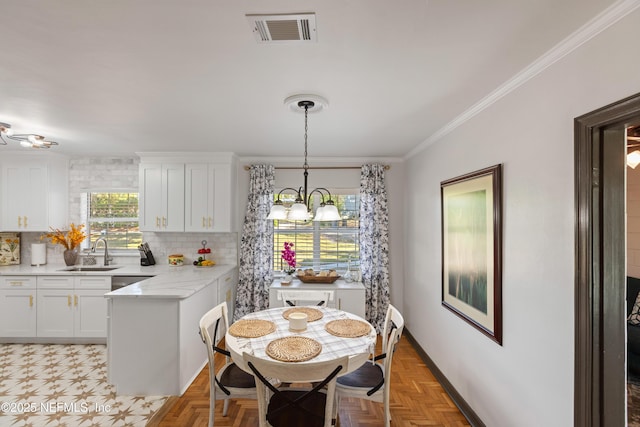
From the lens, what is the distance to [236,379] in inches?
83.5

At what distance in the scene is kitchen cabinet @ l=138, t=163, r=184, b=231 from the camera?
398cm

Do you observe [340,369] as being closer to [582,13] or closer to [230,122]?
[582,13]

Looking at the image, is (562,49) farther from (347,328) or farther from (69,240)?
(69,240)

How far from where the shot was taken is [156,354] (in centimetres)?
263

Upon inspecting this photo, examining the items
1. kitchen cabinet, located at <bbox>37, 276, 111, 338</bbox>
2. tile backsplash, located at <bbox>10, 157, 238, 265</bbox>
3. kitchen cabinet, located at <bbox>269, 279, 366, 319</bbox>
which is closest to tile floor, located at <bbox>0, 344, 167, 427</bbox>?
kitchen cabinet, located at <bbox>37, 276, 111, 338</bbox>

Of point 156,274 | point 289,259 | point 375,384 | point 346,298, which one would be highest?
point 289,259

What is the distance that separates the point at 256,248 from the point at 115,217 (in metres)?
2.16

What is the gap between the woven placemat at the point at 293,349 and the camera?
1.74 metres

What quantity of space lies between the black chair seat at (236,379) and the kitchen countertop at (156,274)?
805 millimetres

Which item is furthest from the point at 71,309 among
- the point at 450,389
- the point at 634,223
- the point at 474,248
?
the point at 634,223

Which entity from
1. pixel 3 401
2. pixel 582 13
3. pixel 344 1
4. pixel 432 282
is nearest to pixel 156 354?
pixel 3 401

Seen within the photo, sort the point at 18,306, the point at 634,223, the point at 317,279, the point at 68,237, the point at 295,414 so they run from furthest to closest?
the point at 68,237, the point at 317,279, the point at 18,306, the point at 634,223, the point at 295,414

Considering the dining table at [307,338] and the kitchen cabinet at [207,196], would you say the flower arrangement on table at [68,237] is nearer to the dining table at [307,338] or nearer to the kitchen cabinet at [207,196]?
the kitchen cabinet at [207,196]

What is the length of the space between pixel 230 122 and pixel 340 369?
2198 mm
